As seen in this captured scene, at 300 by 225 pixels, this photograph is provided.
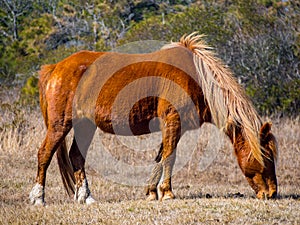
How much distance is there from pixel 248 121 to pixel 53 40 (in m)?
29.0

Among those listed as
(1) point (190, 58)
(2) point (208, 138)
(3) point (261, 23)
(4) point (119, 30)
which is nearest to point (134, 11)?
(4) point (119, 30)

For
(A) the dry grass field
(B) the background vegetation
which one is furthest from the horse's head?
(B) the background vegetation

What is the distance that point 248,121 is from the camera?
681 cm

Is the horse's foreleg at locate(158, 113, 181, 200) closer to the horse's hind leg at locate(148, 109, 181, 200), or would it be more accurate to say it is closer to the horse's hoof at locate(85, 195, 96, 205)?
the horse's hind leg at locate(148, 109, 181, 200)

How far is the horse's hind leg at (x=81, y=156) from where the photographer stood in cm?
728

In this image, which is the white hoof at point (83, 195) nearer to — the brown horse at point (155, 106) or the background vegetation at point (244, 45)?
the brown horse at point (155, 106)

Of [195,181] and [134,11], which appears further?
[134,11]

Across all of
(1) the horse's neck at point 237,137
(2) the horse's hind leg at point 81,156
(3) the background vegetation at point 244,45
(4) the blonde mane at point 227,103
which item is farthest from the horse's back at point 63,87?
(3) the background vegetation at point 244,45

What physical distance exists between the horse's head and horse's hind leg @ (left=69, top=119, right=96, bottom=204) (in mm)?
2388

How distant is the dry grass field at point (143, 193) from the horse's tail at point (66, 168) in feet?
0.85

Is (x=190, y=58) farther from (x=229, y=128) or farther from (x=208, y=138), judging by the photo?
(x=208, y=138)

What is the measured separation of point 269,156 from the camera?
679cm

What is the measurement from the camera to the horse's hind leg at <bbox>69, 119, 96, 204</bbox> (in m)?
7.28

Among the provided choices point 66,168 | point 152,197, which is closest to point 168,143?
point 152,197
